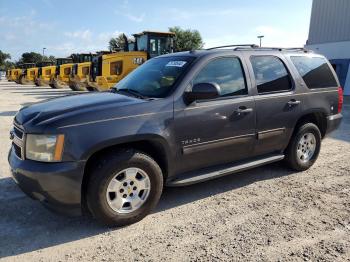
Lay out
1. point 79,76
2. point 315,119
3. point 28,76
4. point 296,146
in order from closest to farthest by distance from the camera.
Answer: point 296,146
point 315,119
point 79,76
point 28,76

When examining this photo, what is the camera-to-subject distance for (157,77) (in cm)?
450

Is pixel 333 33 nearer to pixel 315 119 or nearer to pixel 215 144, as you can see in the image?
pixel 315 119

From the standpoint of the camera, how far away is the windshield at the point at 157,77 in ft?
13.9

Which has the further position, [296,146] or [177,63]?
[296,146]

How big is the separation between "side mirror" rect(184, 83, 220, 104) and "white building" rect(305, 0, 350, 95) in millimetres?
18353

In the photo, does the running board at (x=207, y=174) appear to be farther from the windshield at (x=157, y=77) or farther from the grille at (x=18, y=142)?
the grille at (x=18, y=142)

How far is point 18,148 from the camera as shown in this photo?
3762 mm

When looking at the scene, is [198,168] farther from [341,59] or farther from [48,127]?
[341,59]

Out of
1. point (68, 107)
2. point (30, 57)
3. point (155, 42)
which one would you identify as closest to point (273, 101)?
point (68, 107)

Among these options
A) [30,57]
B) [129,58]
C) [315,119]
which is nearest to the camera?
[315,119]

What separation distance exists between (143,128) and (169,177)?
0.74m

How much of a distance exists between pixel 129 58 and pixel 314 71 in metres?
12.1

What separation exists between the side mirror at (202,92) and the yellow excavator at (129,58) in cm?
1253

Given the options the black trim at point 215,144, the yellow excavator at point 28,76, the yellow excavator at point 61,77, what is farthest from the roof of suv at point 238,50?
the yellow excavator at point 28,76
